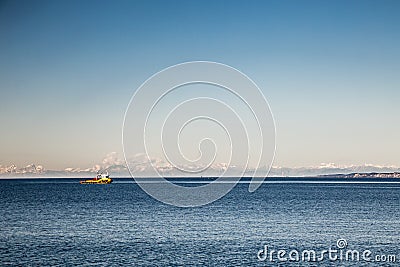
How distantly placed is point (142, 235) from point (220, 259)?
17.5 metres

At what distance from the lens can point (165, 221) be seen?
3086 inches

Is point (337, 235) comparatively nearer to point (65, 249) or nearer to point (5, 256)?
point (65, 249)

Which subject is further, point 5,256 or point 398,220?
point 398,220

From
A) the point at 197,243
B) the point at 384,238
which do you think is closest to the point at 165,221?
the point at 197,243

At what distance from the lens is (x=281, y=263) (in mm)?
45812

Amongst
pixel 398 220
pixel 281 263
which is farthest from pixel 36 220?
pixel 398 220

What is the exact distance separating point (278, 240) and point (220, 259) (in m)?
13.1

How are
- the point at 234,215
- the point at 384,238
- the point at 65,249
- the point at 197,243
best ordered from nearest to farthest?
1. the point at 65,249
2. the point at 197,243
3. the point at 384,238
4. the point at 234,215

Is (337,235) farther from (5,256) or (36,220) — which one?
(36,220)

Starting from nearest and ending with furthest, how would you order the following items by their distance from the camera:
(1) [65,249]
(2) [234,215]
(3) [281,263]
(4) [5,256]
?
1. (3) [281,263]
2. (4) [5,256]
3. (1) [65,249]
4. (2) [234,215]

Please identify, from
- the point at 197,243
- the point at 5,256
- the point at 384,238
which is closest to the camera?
the point at 5,256

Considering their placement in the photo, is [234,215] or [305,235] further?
[234,215]

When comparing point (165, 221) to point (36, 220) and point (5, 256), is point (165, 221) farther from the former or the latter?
point (5, 256)

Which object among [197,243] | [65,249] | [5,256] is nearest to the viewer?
[5,256]
